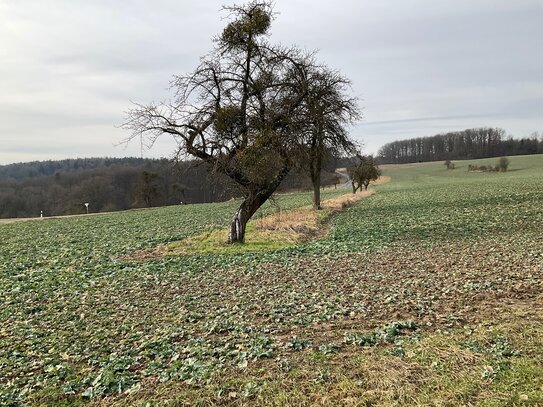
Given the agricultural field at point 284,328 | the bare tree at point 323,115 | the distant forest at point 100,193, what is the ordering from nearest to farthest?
1. the agricultural field at point 284,328
2. the bare tree at point 323,115
3. the distant forest at point 100,193

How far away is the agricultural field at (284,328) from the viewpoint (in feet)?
15.9

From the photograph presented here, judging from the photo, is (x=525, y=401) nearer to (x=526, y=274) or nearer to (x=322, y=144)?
(x=526, y=274)

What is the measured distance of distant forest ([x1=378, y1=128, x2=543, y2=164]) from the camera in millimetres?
135375

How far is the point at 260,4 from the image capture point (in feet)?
52.4

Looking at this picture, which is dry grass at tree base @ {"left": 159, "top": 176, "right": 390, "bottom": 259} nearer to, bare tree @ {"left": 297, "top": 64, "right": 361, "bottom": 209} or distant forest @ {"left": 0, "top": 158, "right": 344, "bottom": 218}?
bare tree @ {"left": 297, "top": 64, "right": 361, "bottom": 209}

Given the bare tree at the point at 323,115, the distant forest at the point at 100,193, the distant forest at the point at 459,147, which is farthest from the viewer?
the distant forest at the point at 459,147

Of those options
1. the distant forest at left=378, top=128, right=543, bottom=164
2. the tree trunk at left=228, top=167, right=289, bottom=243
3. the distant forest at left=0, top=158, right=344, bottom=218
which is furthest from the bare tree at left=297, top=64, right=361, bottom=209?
the distant forest at left=378, top=128, right=543, bottom=164

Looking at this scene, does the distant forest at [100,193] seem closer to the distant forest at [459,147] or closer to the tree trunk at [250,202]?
the tree trunk at [250,202]

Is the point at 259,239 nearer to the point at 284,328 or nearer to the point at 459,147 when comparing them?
the point at 284,328

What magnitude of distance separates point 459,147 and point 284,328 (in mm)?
161771

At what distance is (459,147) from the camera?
Result: 150250 millimetres

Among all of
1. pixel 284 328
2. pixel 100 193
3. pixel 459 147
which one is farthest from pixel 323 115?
pixel 459 147

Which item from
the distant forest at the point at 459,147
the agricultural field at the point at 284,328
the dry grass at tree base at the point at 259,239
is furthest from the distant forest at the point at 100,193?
the distant forest at the point at 459,147

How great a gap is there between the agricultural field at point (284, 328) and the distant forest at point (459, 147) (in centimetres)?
14243
